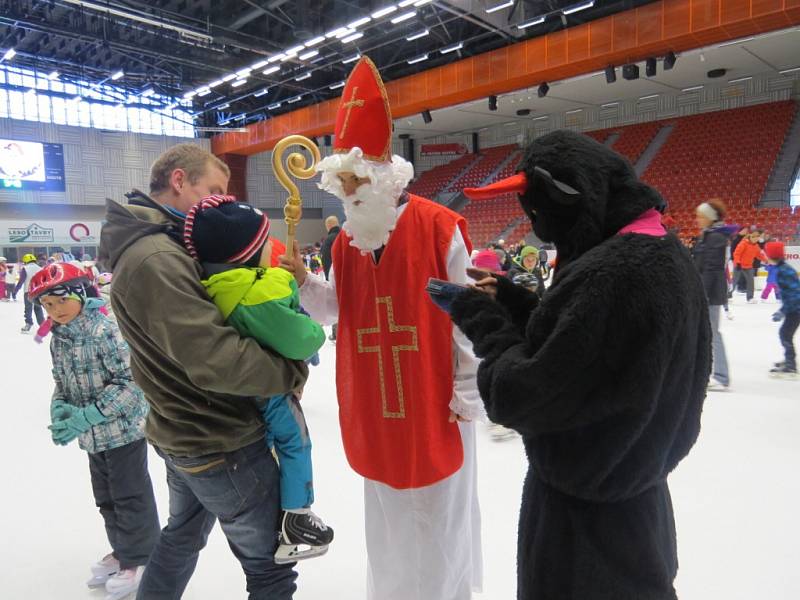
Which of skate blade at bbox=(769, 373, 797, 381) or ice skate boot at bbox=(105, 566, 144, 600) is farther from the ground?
skate blade at bbox=(769, 373, 797, 381)

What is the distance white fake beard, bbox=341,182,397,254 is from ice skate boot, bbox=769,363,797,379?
465cm

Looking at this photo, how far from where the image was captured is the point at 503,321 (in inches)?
36.4

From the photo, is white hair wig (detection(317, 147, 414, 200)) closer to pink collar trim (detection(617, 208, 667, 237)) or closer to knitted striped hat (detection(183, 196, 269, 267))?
knitted striped hat (detection(183, 196, 269, 267))

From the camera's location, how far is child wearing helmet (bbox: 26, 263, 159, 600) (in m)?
1.86

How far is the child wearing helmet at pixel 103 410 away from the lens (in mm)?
1862

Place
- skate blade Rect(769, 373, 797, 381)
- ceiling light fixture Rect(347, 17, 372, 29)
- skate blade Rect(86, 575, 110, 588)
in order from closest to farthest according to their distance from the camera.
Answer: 1. skate blade Rect(86, 575, 110, 588)
2. skate blade Rect(769, 373, 797, 381)
3. ceiling light fixture Rect(347, 17, 372, 29)

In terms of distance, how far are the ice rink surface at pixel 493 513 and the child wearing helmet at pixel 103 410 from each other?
0.26m

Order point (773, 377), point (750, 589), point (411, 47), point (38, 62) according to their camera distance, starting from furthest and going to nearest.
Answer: point (38, 62)
point (411, 47)
point (773, 377)
point (750, 589)

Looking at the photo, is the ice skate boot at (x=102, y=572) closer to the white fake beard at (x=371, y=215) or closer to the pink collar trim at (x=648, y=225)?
the white fake beard at (x=371, y=215)

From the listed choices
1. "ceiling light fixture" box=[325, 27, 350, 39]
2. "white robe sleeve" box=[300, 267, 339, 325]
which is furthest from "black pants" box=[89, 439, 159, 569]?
"ceiling light fixture" box=[325, 27, 350, 39]

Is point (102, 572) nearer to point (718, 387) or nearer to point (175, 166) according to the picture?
point (175, 166)

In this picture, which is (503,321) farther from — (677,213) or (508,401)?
(677,213)

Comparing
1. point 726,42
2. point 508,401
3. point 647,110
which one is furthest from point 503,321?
point 647,110

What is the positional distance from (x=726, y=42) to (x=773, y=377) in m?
7.21
